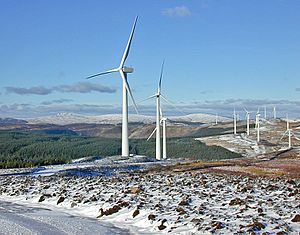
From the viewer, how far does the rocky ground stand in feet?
55.1

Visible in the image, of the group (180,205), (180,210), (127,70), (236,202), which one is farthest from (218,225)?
(127,70)

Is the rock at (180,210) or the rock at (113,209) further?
the rock at (113,209)

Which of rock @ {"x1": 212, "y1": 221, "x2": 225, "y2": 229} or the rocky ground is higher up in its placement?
rock @ {"x1": 212, "y1": 221, "x2": 225, "y2": 229}

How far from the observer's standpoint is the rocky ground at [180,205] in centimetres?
1680

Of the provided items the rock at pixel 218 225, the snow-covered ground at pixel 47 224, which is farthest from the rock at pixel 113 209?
the rock at pixel 218 225

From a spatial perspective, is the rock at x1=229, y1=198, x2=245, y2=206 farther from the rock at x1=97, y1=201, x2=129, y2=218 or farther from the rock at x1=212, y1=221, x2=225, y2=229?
the rock at x1=97, y1=201, x2=129, y2=218

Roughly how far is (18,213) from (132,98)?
4612cm

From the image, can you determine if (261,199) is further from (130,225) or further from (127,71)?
(127,71)

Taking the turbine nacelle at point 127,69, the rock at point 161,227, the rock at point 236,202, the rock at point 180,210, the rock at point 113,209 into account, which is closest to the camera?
the rock at point 161,227

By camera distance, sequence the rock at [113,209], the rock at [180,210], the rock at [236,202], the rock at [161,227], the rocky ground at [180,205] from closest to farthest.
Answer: the rocky ground at [180,205] < the rock at [161,227] < the rock at [180,210] < the rock at [236,202] < the rock at [113,209]

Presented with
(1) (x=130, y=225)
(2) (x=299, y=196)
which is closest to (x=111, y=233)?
(1) (x=130, y=225)

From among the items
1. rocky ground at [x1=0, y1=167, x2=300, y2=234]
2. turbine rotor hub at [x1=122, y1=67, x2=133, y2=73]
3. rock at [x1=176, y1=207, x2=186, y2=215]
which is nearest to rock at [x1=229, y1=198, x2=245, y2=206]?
rocky ground at [x1=0, y1=167, x2=300, y2=234]

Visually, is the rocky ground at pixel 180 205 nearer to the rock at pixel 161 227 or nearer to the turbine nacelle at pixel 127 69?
the rock at pixel 161 227

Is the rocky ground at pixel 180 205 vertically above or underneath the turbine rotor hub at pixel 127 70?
underneath
